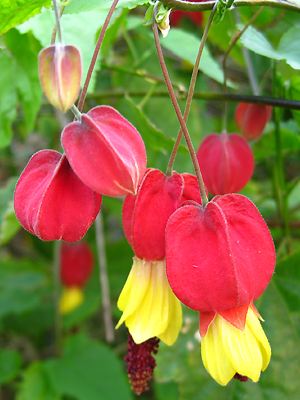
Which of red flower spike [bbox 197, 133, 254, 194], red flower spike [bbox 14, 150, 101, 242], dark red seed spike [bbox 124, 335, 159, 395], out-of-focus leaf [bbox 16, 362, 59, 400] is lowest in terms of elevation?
out-of-focus leaf [bbox 16, 362, 59, 400]


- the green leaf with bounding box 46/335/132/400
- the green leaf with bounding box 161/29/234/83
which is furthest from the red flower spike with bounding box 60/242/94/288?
the green leaf with bounding box 161/29/234/83

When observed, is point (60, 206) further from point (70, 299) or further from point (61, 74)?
point (70, 299)

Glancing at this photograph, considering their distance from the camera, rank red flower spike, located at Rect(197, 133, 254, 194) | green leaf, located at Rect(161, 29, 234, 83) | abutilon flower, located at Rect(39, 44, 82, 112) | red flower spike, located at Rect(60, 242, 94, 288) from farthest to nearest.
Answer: red flower spike, located at Rect(60, 242, 94, 288), green leaf, located at Rect(161, 29, 234, 83), red flower spike, located at Rect(197, 133, 254, 194), abutilon flower, located at Rect(39, 44, 82, 112)

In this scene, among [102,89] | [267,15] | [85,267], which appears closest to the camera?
[267,15]

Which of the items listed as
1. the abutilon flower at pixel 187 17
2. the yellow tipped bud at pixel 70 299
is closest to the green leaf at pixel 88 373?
the yellow tipped bud at pixel 70 299

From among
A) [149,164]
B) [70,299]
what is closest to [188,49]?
[149,164]

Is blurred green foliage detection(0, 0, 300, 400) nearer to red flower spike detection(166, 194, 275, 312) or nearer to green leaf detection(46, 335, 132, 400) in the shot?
green leaf detection(46, 335, 132, 400)

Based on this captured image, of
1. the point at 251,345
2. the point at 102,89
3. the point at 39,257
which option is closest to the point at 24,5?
the point at 251,345

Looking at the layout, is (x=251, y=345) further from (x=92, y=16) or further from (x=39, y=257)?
(x=39, y=257)
